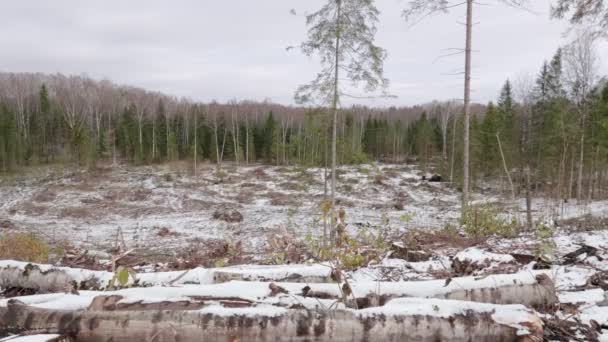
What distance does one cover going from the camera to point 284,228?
20.5ft

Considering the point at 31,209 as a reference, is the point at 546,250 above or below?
above

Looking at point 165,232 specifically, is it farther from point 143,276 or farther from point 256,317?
point 256,317

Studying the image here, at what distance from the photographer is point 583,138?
61.9 feet

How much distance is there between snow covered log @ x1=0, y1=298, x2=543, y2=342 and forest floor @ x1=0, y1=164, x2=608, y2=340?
275 mm

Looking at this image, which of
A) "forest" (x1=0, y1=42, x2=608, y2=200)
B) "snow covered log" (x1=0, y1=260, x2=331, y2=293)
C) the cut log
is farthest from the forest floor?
"forest" (x1=0, y1=42, x2=608, y2=200)

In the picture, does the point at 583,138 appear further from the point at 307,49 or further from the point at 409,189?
the point at 307,49

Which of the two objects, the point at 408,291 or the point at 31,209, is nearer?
the point at 408,291

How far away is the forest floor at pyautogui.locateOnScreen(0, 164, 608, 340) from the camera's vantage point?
333 centimetres

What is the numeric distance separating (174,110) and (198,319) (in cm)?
5667

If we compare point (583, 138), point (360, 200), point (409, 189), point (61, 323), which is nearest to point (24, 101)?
point (360, 200)

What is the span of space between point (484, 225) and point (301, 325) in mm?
6694

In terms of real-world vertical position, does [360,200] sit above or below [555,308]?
below

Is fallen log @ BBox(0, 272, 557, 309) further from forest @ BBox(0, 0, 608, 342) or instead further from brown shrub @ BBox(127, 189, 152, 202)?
brown shrub @ BBox(127, 189, 152, 202)

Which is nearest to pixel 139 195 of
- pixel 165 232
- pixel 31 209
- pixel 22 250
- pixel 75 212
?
pixel 75 212
